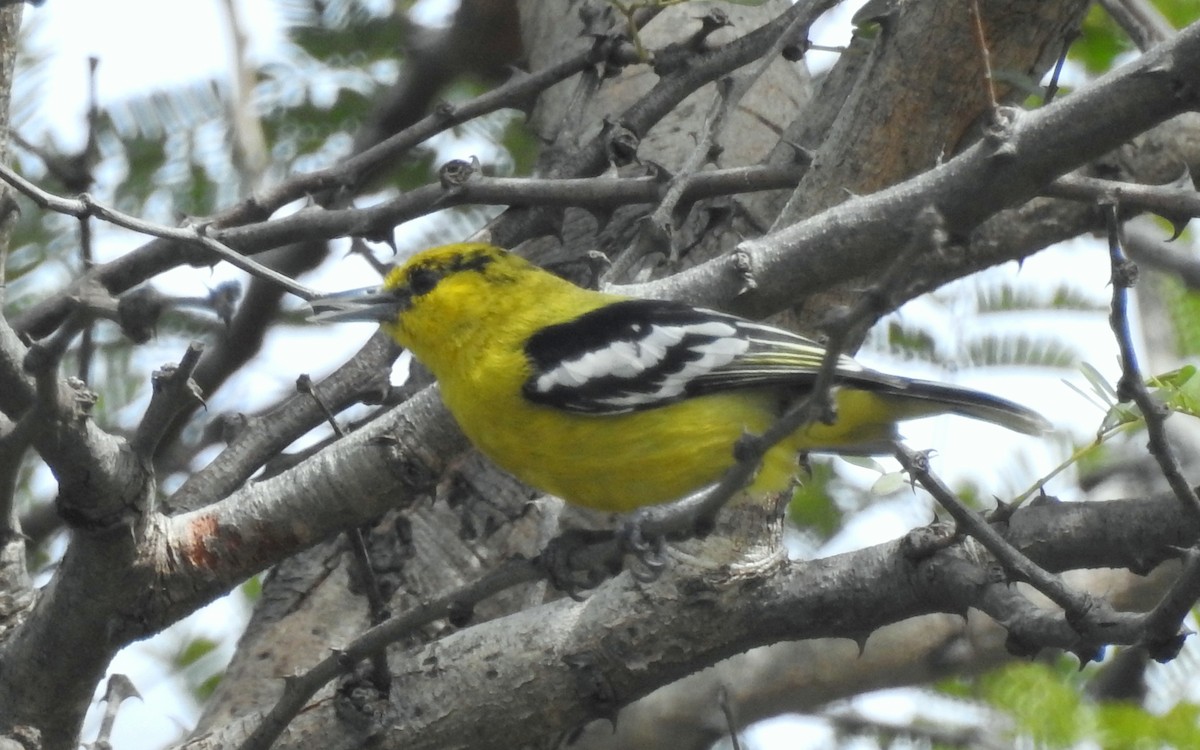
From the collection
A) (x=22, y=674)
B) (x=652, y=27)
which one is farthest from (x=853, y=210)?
(x=652, y=27)

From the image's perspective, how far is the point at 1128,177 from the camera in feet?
14.3

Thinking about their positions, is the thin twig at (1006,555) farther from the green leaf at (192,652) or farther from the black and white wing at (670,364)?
Result: the green leaf at (192,652)

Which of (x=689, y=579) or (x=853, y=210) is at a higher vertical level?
(x=853, y=210)

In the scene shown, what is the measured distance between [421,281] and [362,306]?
9.3 inches

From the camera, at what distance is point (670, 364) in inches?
135

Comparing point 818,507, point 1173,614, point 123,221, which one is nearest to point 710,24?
point 123,221

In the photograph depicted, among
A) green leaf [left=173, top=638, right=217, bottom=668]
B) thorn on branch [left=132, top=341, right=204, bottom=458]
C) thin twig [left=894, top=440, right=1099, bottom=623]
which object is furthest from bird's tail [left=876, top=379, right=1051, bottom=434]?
green leaf [left=173, top=638, right=217, bottom=668]

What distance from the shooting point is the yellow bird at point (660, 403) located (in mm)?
3334

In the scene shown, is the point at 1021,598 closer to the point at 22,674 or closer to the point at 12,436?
the point at 12,436

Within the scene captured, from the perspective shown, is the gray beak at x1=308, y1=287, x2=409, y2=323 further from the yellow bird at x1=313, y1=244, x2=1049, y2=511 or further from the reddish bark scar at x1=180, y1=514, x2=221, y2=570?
the reddish bark scar at x1=180, y1=514, x2=221, y2=570

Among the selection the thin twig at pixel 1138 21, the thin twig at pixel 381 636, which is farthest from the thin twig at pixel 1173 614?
the thin twig at pixel 1138 21

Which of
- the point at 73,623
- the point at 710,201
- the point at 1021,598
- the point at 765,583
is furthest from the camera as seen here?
the point at 710,201

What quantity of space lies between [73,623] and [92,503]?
1.27 feet

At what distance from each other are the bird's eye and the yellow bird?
0.47 metres
